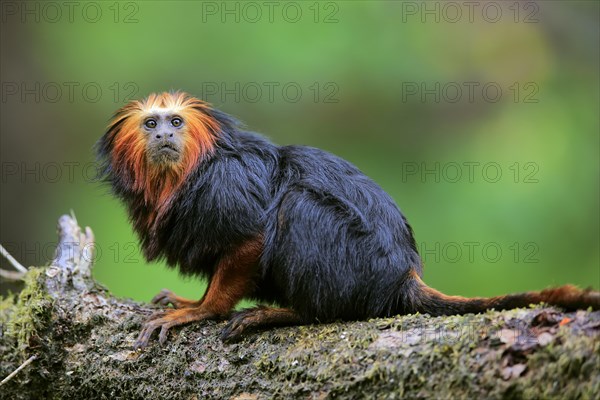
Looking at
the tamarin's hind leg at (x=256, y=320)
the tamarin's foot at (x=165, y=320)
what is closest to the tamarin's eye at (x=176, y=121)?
the tamarin's foot at (x=165, y=320)

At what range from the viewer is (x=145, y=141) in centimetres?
425

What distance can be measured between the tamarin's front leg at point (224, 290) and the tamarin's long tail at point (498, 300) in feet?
3.21

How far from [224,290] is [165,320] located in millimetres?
385

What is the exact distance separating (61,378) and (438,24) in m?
6.04

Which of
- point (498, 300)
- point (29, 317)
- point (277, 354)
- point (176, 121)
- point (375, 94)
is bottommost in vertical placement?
point (29, 317)

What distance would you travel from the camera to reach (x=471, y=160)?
748cm

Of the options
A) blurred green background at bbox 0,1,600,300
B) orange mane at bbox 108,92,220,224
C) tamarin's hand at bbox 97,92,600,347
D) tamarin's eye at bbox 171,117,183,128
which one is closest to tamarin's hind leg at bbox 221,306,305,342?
tamarin's hand at bbox 97,92,600,347

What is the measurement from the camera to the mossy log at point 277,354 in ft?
8.52

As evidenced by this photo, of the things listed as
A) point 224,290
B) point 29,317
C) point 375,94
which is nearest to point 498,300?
point 224,290

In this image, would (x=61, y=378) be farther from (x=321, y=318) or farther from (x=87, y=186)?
(x=87, y=186)

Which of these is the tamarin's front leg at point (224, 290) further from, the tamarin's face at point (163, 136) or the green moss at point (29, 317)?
the tamarin's face at point (163, 136)

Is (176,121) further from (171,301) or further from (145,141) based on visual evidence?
(171,301)

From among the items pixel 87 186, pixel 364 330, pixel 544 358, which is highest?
pixel 544 358

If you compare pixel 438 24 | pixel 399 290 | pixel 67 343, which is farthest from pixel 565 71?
pixel 67 343
